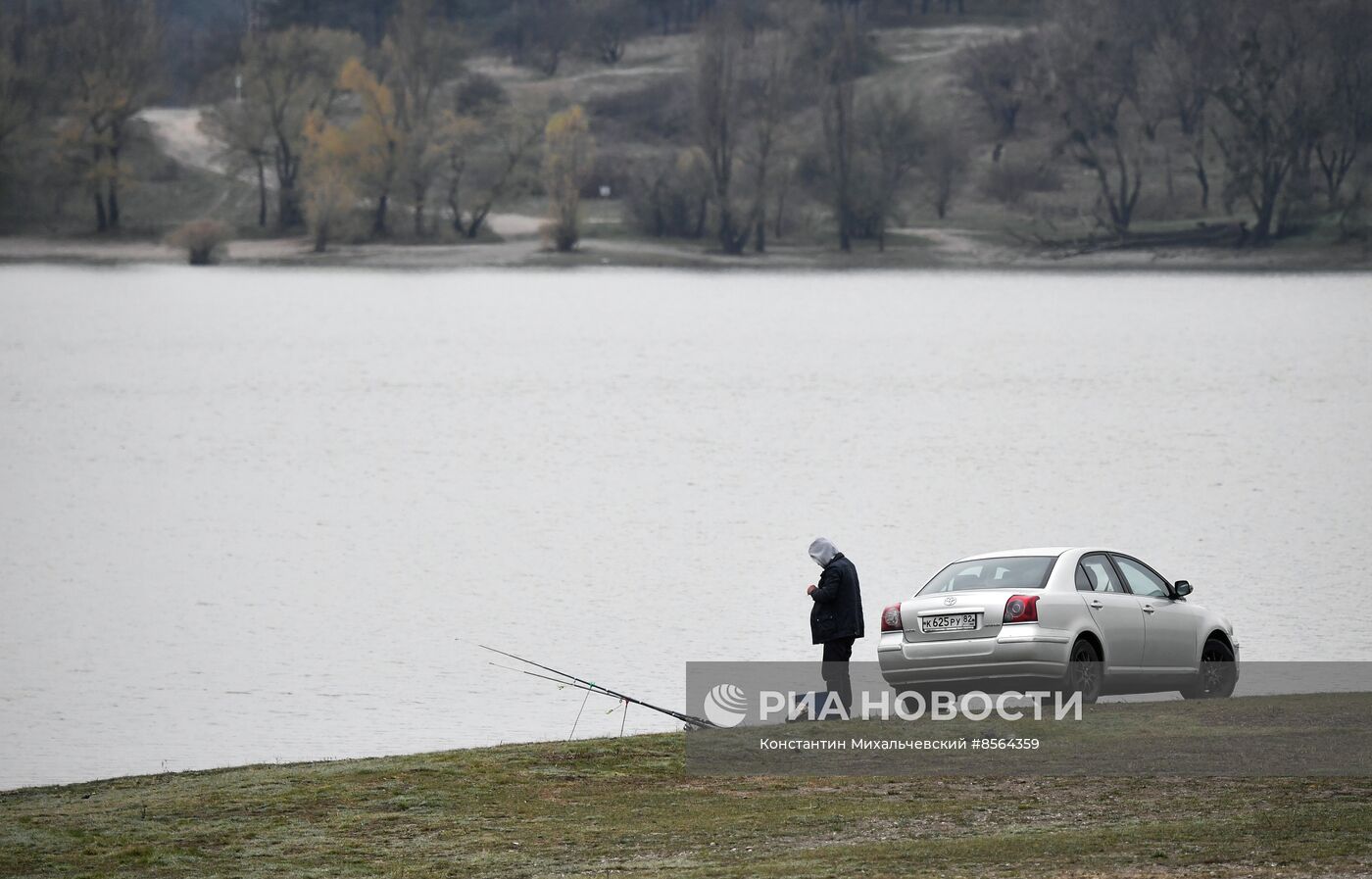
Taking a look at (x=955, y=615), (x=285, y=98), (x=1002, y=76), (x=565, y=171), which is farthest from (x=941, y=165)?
(x=955, y=615)

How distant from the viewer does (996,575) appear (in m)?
15.9

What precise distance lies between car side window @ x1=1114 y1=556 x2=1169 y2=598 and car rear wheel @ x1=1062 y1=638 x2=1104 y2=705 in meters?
1.21

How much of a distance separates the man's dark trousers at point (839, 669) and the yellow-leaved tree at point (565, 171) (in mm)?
88877

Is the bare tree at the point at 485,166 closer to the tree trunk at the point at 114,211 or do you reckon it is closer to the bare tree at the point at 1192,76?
the tree trunk at the point at 114,211

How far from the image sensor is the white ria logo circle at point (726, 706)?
17.9m

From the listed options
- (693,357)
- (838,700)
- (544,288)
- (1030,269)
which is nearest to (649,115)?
(544,288)

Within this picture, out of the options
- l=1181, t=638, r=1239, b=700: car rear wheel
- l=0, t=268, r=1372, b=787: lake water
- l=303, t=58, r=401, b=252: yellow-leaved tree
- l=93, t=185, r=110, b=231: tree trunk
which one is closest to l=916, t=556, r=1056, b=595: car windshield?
l=1181, t=638, r=1239, b=700: car rear wheel

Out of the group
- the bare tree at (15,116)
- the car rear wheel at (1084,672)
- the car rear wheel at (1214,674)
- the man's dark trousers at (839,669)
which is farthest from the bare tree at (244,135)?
the car rear wheel at (1084,672)

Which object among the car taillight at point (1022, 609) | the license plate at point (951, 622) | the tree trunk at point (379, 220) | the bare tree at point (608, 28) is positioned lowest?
the license plate at point (951, 622)

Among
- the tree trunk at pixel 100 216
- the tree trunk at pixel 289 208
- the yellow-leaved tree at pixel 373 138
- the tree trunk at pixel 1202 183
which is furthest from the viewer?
the tree trunk at pixel 289 208

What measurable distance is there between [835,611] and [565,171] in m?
89.6

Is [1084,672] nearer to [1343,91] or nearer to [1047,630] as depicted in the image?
[1047,630]

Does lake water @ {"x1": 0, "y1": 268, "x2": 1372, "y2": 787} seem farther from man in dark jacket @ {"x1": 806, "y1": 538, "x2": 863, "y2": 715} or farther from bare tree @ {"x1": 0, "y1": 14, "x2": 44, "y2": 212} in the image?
bare tree @ {"x1": 0, "y1": 14, "x2": 44, "y2": 212}

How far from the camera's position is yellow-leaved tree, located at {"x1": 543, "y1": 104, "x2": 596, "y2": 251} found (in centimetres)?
10394
